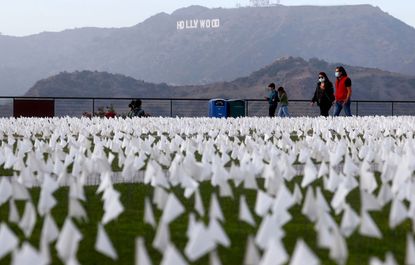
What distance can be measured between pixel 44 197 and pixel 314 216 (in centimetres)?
243

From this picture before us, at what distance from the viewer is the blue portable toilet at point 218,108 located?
43219 mm

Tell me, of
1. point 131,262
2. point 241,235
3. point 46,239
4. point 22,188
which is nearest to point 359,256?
point 241,235

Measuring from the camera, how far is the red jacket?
29859 millimetres

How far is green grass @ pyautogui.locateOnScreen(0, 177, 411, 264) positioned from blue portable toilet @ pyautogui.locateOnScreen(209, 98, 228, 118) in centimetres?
3256

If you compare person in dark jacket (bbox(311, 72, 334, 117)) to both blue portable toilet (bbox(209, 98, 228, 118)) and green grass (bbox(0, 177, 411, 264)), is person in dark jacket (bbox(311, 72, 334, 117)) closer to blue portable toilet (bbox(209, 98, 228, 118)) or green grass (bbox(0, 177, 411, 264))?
blue portable toilet (bbox(209, 98, 228, 118))

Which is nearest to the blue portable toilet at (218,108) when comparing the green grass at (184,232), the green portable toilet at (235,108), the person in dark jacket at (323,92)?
the green portable toilet at (235,108)

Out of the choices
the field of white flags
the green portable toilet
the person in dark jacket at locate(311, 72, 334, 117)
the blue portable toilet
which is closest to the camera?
the field of white flags

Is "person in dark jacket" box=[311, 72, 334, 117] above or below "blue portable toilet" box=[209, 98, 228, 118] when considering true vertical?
above

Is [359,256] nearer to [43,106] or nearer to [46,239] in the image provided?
[46,239]

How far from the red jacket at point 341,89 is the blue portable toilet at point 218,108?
509 inches

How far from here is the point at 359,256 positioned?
695 cm

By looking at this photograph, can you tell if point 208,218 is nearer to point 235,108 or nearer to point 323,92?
point 323,92

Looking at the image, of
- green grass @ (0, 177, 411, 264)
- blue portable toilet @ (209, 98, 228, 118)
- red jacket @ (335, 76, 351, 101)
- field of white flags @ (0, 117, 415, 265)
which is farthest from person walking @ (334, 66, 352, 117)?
green grass @ (0, 177, 411, 264)

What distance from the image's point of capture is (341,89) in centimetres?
3036
